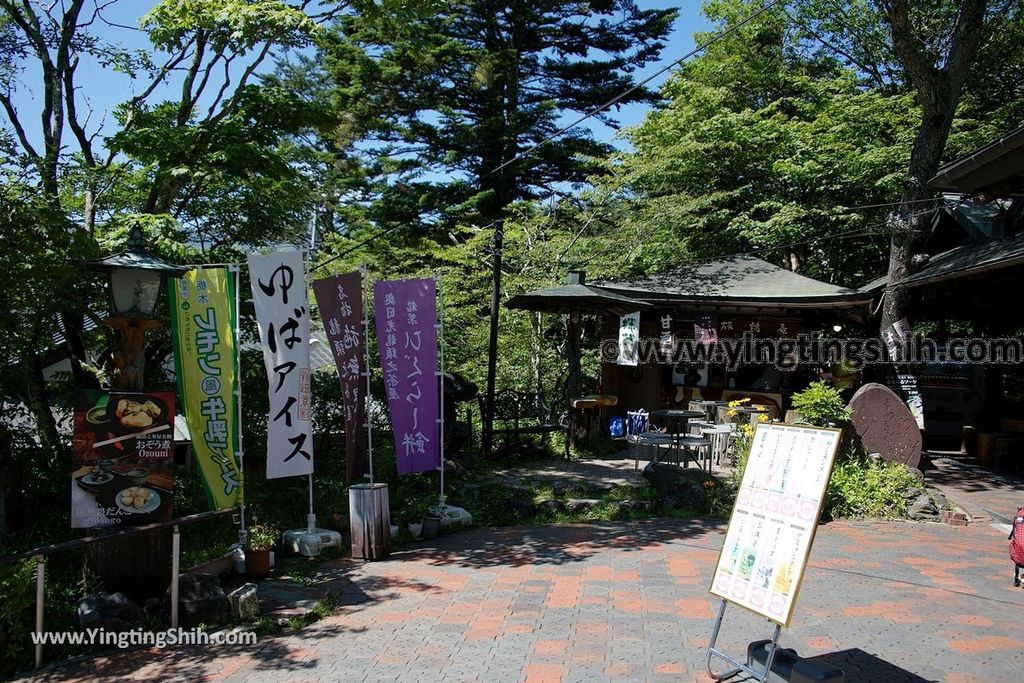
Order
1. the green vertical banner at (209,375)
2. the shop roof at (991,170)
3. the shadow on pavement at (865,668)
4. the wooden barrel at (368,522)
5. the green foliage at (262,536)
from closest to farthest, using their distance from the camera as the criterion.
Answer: the shadow on pavement at (865,668)
the green vertical banner at (209,375)
the green foliage at (262,536)
the wooden barrel at (368,522)
the shop roof at (991,170)

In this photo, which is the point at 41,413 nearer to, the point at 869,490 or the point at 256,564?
the point at 256,564

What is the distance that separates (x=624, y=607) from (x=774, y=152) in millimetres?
16152

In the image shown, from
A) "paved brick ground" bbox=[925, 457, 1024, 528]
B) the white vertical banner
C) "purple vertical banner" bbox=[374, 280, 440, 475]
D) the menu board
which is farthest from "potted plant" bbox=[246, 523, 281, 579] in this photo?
"paved brick ground" bbox=[925, 457, 1024, 528]

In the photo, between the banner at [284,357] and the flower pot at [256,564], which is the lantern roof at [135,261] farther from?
the flower pot at [256,564]

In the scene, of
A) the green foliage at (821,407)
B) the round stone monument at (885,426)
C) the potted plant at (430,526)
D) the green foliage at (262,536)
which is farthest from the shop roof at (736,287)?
the green foliage at (262,536)

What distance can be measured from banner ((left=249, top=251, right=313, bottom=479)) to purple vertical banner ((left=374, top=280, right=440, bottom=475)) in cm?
134

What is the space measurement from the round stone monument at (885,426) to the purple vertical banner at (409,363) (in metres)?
6.16

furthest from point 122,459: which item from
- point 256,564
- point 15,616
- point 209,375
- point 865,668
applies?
point 865,668

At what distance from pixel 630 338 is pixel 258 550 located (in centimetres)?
770

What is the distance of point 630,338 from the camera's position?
43.2ft

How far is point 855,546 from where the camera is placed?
8.30 meters

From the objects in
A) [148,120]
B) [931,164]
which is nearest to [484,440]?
[148,120]

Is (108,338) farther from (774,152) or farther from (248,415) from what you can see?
(774,152)

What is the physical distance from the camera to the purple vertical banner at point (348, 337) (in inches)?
357
